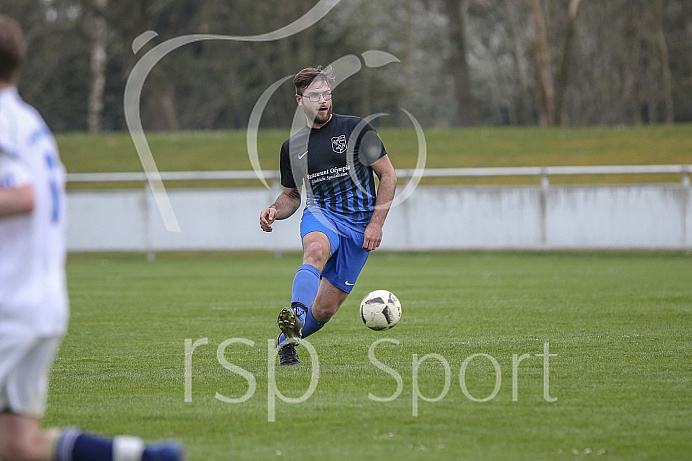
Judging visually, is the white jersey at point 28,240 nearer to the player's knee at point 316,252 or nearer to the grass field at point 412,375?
the grass field at point 412,375

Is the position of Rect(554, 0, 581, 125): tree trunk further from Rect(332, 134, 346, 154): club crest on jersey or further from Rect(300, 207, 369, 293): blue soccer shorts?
Rect(300, 207, 369, 293): blue soccer shorts

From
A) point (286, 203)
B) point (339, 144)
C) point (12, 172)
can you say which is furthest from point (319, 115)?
point (12, 172)

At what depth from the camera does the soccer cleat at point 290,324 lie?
261 inches

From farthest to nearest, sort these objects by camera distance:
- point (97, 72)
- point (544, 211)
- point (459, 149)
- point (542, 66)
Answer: point (97, 72), point (542, 66), point (459, 149), point (544, 211)

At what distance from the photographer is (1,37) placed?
11.7 ft

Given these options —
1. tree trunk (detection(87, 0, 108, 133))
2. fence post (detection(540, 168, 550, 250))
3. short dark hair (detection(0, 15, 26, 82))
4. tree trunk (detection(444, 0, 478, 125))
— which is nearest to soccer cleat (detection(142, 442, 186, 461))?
short dark hair (detection(0, 15, 26, 82))

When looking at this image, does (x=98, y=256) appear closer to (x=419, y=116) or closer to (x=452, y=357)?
(x=452, y=357)

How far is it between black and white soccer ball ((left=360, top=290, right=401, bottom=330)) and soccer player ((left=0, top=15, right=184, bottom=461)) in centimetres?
419

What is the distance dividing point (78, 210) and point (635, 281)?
11899 millimetres

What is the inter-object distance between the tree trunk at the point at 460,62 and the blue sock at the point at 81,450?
30706 mm

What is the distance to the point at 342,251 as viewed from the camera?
756 centimetres

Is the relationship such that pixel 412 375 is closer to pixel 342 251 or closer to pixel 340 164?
pixel 342 251

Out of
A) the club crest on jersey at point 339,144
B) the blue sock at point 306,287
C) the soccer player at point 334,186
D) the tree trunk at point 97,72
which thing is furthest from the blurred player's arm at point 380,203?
the tree trunk at point 97,72

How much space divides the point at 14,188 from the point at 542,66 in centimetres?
3004
